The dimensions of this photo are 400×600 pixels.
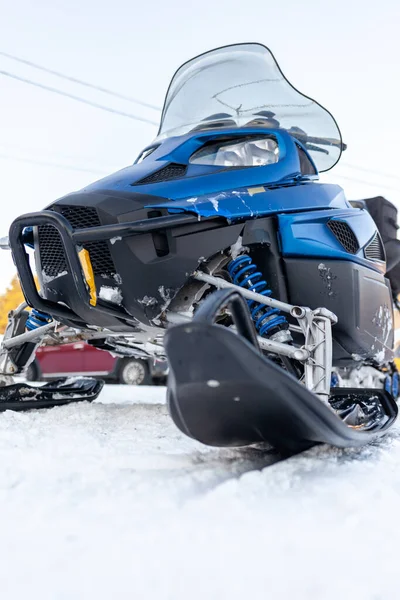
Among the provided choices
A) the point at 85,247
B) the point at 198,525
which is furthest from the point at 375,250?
the point at 198,525

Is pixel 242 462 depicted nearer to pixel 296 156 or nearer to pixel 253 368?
pixel 253 368

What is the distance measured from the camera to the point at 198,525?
1.14 m

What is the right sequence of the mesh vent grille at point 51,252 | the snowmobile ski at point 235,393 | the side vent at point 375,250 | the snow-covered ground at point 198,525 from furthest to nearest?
the side vent at point 375,250 < the mesh vent grille at point 51,252 < the snowmobile ski at point 235,393 < the snow-covered ground at point 198,525

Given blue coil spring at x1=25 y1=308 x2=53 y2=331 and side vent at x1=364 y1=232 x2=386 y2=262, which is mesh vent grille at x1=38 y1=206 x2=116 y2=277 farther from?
side vent at x1=364 y1=232 x2=386 y2=262

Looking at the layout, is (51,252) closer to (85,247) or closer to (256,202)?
(85,247)

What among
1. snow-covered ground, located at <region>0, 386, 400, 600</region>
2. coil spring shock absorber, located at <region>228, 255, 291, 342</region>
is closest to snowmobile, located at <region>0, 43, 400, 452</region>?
coil spring shock absorber, located at <region>228, 255, 291, 342</region>

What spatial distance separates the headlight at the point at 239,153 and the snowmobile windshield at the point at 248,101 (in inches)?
16.3

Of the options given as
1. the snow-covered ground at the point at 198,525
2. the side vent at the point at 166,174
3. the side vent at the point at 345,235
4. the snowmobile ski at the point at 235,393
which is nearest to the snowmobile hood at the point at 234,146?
the side vent at the point at 166,174

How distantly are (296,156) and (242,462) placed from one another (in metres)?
1.56

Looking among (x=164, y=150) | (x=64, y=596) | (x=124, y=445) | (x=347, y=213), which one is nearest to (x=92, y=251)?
(x=164, y=150)

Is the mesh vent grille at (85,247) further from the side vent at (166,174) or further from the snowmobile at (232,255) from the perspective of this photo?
the side vent at (166,174)

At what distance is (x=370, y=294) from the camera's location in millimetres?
2668

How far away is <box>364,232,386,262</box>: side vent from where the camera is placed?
9.19 ft

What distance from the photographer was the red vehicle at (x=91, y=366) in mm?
9891
